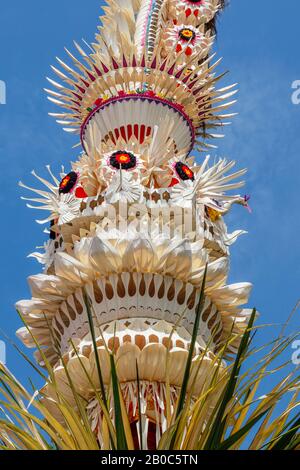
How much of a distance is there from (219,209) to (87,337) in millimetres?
6601

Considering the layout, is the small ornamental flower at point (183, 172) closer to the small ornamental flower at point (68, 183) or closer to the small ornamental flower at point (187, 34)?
the small ornamental flower at point (68, 183)

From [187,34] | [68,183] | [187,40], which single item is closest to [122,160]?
[68,183]

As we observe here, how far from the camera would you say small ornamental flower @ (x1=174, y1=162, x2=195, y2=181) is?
80.0 feet

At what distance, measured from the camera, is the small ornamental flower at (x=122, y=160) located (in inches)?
949

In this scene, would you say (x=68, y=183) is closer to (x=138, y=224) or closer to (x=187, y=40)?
(x=138, y=224)

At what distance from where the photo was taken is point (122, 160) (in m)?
24.3

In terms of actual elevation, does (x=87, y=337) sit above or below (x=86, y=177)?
below

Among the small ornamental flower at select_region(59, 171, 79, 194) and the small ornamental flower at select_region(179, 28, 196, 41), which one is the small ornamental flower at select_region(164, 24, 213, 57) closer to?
the small ornamental flower at select_region(179, 28, 196, 41)

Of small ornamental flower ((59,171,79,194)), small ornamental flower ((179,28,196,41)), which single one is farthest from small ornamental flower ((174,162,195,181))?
small ornamental flower ((179,28,196,41))

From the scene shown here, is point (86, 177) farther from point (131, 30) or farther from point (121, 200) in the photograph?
point (131, 30)

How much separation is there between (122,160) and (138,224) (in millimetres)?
2883

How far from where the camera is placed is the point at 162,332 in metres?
20.0

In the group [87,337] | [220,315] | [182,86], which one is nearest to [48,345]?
[87,337]

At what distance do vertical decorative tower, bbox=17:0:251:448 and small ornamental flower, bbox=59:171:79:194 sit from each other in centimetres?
4
